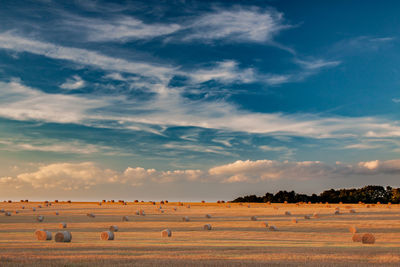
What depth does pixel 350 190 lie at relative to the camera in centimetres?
11719

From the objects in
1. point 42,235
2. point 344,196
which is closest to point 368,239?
point 42,235

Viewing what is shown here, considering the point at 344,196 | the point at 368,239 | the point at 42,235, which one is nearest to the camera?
the point at 42,235

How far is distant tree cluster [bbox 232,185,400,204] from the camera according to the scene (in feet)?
361

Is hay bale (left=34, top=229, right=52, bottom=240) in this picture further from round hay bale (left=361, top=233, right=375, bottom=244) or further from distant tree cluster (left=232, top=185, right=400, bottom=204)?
distant tree cluster (left=232, top=185, right=400, bottom=204)

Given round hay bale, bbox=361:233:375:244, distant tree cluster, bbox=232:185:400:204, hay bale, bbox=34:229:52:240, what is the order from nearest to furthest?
1. hay bale, bbox=34:229:52:240
2. round hay bale, bbox=361:233:375:244
3. distant tree cluster, bbox=232:185:400:204

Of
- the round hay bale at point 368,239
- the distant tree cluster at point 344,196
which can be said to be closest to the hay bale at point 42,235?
the round hay bale at point 368,239

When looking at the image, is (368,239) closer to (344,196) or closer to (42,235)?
(42,235)

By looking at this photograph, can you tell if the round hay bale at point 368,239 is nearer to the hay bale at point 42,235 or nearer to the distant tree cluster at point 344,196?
the hay bale at point 42,235

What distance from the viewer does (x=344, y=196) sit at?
365ft

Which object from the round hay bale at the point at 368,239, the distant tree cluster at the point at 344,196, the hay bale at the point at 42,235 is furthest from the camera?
the distant tree cluster at the point at 344,196

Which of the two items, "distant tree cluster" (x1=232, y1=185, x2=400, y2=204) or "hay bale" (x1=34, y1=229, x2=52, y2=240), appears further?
"distant tree cluster" (x1=232, y1=185, x2=400, y2=204)

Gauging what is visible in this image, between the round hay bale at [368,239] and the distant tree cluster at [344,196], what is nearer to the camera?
the round hay bale at [368,239]

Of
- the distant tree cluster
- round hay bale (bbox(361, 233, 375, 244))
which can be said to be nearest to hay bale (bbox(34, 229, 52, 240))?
round hay bale (bbox(361, 233, 375, 244))

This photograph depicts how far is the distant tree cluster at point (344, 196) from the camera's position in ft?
361
